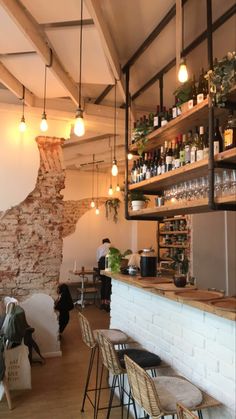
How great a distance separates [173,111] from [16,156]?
8.49 feet

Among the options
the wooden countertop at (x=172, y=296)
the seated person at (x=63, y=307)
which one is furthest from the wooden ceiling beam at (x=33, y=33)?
the seated person at (x=63, y=307)

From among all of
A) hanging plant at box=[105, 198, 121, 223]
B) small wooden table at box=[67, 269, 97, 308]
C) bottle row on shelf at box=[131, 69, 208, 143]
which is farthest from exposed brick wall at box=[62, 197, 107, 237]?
bottle row on shelf at box=[131, 69, 208, 143]

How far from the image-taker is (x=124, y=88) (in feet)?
12.9

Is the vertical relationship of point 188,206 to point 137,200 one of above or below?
below

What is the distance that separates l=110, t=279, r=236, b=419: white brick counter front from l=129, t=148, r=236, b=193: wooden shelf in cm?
101

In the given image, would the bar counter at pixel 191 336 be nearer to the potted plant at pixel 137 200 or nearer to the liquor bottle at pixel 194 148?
the potted plant at pixel 137 200

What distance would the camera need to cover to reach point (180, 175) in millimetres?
2938

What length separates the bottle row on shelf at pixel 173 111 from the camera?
8.80ft

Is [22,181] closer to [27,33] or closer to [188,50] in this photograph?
[27,33]

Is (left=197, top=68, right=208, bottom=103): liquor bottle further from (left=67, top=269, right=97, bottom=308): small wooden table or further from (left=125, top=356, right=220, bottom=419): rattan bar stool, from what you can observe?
(left=67, top=269, right=97, bottom=308): small wooden table

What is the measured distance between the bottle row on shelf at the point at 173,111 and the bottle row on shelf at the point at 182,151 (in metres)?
0.20

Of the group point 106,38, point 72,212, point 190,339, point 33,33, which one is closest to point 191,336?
point 190,339

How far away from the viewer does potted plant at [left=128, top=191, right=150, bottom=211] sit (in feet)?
12.1

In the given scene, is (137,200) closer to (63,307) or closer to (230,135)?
(230,135)
